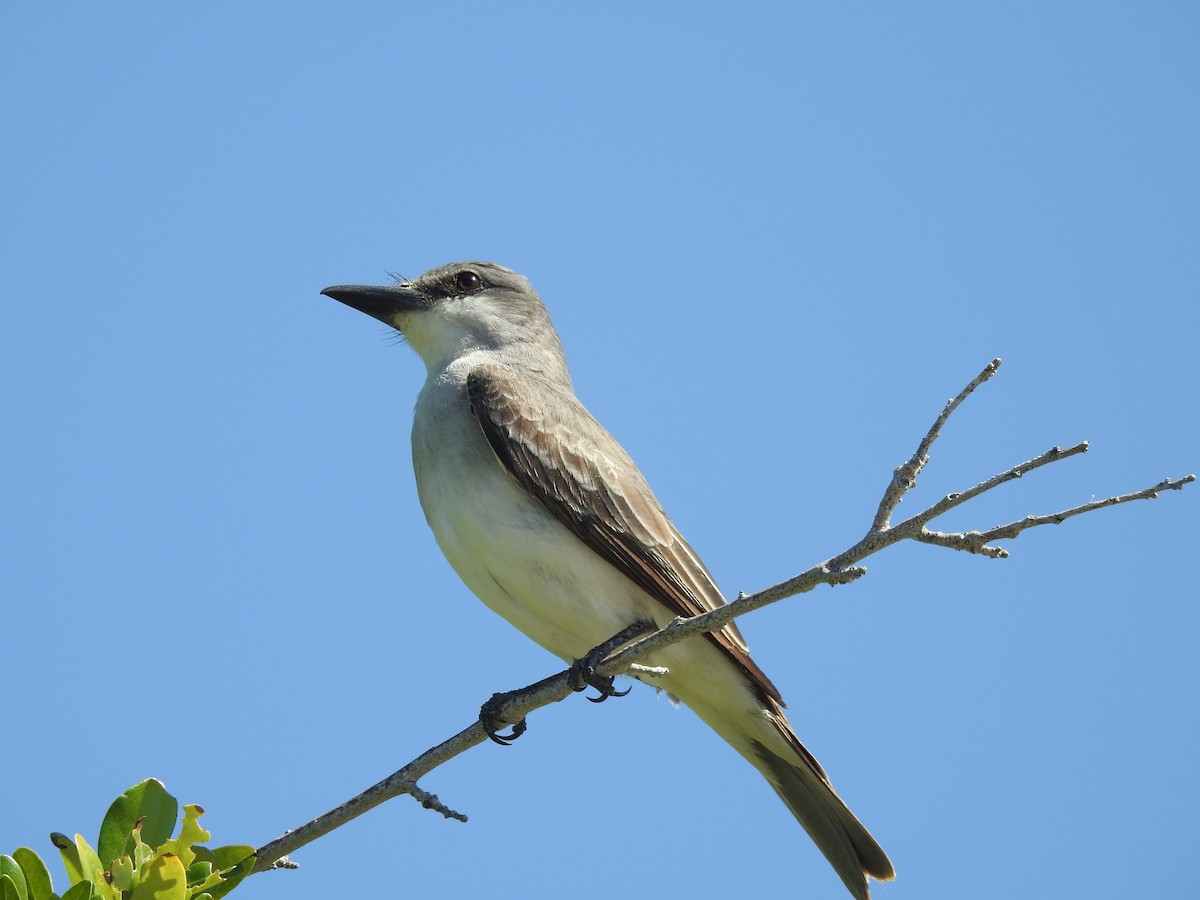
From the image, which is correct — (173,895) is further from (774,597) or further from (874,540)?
(874,540)

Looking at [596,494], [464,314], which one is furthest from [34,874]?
[464,314]

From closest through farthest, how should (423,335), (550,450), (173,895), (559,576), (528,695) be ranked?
(173,895) < (528,695) < (559,576) < (550,450) < (423,335)

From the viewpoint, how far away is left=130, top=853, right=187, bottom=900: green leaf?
394 cm

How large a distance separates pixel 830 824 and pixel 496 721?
2.16m

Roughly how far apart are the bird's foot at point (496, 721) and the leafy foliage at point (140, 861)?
6.23ft

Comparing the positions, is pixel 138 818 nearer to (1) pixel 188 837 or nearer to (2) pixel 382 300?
(1) pixel 188 837

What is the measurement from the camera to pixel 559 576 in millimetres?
6848

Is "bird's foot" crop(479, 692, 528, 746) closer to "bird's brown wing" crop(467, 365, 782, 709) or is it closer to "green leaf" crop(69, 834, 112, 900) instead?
"bird's brown wing" crop(467, 365, 782, 709)

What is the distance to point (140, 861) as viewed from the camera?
4.07 meters

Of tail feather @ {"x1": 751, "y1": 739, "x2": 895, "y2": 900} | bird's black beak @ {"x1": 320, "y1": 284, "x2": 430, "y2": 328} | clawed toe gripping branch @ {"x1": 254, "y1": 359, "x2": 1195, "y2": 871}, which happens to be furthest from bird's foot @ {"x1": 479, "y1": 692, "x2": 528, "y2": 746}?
bird's black beak @ {"x1": 320, "y1": 284, "x2": 430, "y2": 328}

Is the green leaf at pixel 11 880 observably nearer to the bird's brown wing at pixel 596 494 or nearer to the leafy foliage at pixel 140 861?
the leafy foliage at pixel 140 861

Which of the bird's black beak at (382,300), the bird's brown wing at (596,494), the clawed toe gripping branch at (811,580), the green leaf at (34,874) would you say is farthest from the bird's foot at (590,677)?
the bird's black beak at (382,300)

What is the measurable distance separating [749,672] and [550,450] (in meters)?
1.70

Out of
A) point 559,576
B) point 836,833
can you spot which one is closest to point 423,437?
point 559,576
